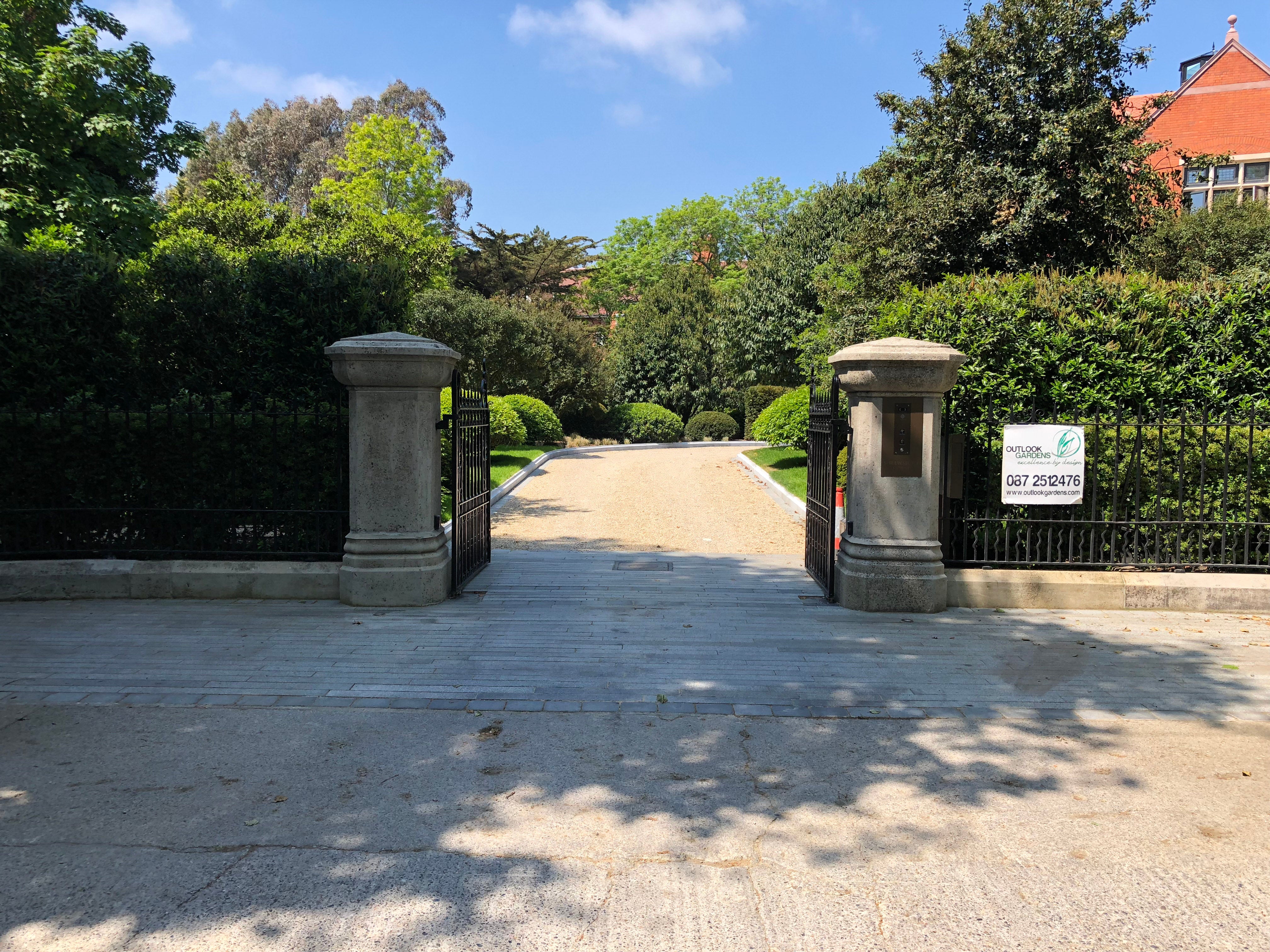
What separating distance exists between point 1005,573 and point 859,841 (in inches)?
190

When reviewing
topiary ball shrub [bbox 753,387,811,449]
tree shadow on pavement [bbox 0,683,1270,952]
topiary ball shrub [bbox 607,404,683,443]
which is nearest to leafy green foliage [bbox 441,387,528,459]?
topiary ball shrub [bbox 753,387,811,449]

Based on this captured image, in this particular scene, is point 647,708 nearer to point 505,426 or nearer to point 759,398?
point 505,426

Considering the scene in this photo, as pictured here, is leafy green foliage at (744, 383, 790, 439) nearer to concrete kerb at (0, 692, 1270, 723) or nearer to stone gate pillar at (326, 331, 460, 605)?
stone gate pillar at (326, 331, 460, 605)

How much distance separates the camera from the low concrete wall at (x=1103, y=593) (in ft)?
25.1

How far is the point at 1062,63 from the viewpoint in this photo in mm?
14977

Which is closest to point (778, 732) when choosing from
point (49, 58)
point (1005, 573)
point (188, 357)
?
point (1005, 573)

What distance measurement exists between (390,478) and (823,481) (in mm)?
4024

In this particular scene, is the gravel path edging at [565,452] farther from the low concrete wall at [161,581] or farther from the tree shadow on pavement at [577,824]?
the tree shadow on pavement at [577,824]

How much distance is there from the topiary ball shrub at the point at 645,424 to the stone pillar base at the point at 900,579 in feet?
92.2

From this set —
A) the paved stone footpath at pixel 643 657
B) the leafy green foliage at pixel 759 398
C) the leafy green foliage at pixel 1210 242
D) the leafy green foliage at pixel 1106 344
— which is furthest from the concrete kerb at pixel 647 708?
the leafy green foliage at pixel 759 398

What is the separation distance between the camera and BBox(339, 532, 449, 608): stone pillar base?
745cm

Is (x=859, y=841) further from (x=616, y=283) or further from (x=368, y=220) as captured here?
(x=616, y=283)

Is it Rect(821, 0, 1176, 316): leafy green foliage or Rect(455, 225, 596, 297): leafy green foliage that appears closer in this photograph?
Rect(821, 0, 1176, 316): leafy green foliage

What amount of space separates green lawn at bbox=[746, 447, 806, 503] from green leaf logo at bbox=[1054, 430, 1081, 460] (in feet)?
27.0
